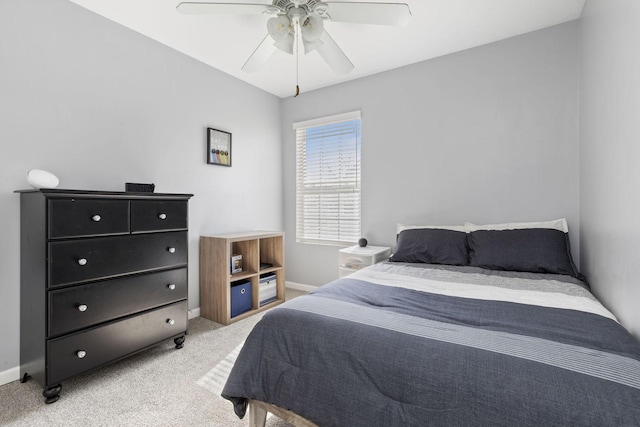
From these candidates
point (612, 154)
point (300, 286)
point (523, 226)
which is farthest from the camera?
point (300, 286)

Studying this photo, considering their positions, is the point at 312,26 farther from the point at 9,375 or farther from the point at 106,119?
the point at 9,375

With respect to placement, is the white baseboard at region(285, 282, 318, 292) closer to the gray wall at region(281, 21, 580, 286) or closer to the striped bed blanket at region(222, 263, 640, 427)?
the gray wall at region(281, 21, 580, 286)

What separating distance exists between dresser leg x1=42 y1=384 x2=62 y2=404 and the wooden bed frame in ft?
3.98

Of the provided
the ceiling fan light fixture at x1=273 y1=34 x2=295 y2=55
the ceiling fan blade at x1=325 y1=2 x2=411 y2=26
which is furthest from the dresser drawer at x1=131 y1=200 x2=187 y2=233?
the ceiling fan blade at x1=325 y1=2 x2=411 y2=26

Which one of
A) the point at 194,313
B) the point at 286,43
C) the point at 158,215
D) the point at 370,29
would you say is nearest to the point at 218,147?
the point at 158,215

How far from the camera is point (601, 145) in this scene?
176 cm

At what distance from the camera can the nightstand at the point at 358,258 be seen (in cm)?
284

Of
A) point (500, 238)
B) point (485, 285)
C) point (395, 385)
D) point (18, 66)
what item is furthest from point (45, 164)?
point (500, 238)

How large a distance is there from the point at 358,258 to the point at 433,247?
75 cm

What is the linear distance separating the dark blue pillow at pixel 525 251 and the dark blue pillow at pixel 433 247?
0.36 ft

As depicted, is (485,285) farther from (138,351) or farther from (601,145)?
(138,351)

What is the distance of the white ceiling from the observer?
84.4 inches

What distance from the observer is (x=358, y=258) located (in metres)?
2.91

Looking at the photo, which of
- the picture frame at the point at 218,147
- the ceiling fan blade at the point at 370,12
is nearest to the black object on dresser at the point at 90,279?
the picture frame at the point at 218,147
